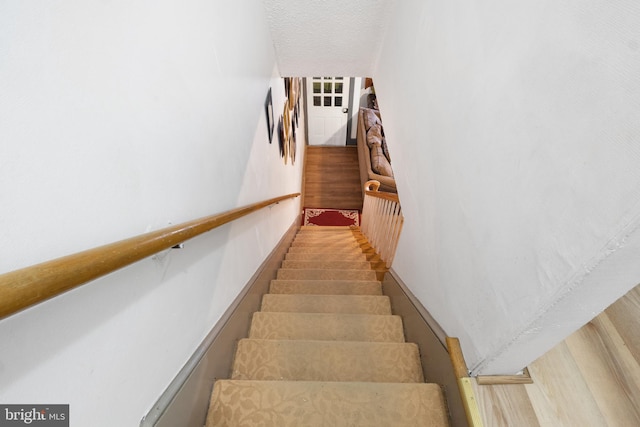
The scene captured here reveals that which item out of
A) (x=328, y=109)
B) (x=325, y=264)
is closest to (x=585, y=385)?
(x=325, y=264)

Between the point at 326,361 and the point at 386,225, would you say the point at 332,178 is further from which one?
the point at 326,361

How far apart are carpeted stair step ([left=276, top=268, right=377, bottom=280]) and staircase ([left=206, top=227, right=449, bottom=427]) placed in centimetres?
31

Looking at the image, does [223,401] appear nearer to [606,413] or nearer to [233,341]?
[233,341]

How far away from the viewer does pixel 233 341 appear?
4.25 ft

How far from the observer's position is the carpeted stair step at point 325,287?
2078mm

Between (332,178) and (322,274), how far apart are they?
175 inches

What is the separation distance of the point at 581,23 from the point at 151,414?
1428 millimetres

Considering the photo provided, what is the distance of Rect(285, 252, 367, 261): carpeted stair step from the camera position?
9.71 feet

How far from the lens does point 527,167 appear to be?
2.16 ft

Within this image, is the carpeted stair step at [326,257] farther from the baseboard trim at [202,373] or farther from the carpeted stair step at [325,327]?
the baseboard trim at [202,373]

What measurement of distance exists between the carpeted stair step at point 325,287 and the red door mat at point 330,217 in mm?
3509

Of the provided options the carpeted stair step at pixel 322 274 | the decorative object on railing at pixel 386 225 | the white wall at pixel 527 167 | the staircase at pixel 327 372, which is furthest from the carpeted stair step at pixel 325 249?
the white wall at pixel 527 167

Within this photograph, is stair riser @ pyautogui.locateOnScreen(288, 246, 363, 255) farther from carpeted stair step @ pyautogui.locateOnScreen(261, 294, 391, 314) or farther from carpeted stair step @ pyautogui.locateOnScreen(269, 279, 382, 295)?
carpeted stair step @ pyautogui.locateOnScreen(261, 294, 391, 314)

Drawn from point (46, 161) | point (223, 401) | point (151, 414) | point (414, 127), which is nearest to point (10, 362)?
point (46, 161)
